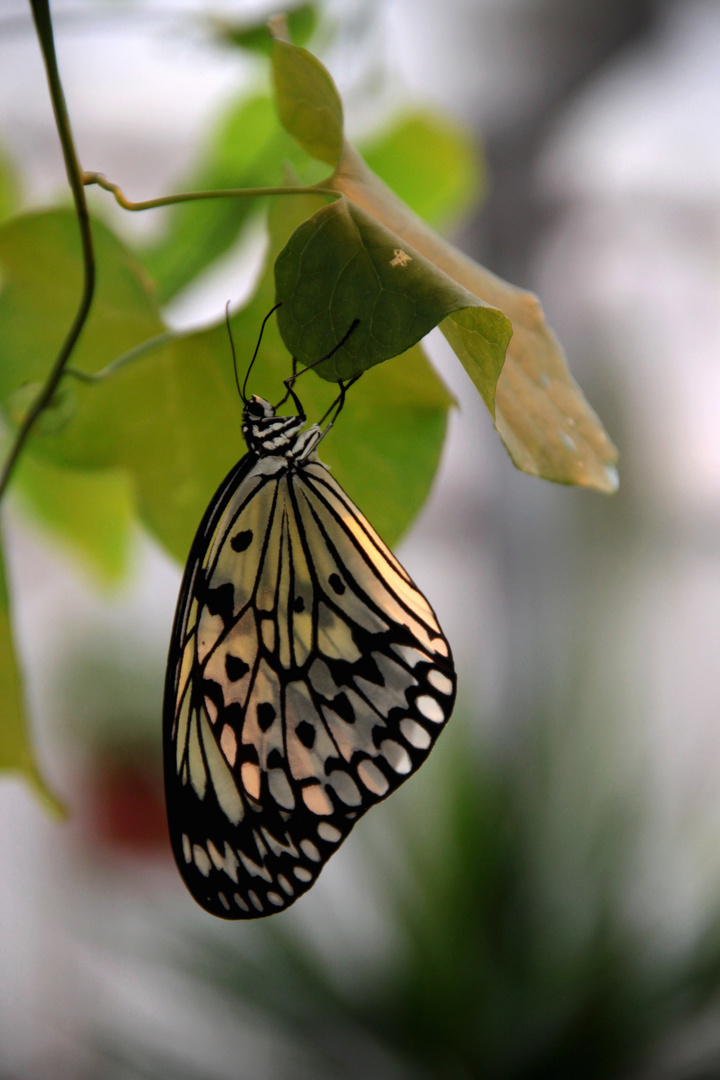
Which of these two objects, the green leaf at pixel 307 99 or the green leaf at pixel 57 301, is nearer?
the green leaf at pixel 307 99

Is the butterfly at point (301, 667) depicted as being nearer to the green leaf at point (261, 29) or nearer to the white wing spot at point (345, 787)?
the white wing spot at point (345, 787)

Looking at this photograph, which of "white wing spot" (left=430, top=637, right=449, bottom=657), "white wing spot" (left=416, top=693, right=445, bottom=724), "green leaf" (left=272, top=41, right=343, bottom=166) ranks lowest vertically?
"white wing spot" (left=416, top=693, right=445, bottom=724)

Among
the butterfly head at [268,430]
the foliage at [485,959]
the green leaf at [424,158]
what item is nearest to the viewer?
the butterfly head at [268,430]

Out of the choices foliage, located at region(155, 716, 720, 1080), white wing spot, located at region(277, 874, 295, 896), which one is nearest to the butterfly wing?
white wing spot, located at region(277, 874, 295, 896)

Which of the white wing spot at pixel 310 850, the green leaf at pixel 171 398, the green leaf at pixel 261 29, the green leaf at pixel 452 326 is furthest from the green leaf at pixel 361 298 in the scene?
the green leaf at pixel 261 29

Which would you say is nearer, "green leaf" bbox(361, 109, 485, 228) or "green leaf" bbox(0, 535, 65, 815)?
"green leaf" bbox(0, 535, 65, 815)

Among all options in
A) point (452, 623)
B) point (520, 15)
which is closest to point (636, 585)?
point (452, 623)

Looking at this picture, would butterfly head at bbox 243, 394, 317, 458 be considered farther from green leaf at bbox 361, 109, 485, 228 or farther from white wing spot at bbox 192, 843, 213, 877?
green leaf at bbox 361, 109, 485, 228

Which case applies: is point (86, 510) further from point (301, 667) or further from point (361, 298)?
point (361, 298)

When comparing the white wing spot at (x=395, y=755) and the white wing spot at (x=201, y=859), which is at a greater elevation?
the white wing spot at (x=395, y=755)
